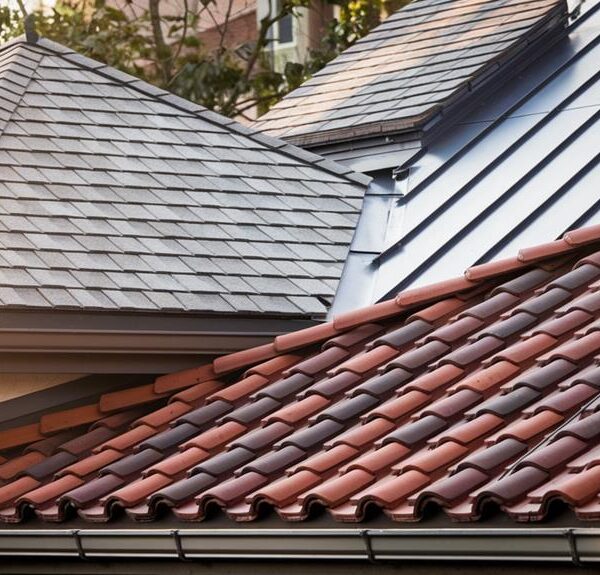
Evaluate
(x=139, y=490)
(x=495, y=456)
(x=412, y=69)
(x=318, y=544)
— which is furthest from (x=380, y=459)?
(x=412, y=69)

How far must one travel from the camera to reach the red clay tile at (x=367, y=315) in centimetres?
786

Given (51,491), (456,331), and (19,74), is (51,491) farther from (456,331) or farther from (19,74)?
(19,74)

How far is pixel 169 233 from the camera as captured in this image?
28.0 ft

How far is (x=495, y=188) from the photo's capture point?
924 centimetres

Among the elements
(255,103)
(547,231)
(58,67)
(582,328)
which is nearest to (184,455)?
(582,328)

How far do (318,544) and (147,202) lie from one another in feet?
11.9

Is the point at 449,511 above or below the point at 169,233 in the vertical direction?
below

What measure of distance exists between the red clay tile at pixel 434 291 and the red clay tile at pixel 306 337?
0.42 meters

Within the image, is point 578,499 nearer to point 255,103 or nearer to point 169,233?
point 169,233

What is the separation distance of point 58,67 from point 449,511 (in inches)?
236

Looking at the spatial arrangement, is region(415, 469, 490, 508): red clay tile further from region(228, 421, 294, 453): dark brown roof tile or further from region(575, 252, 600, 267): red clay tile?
region(575, 252, 600, 267): red clay tile

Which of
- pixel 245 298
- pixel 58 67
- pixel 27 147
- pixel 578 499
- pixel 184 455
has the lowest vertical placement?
pixel 578 499

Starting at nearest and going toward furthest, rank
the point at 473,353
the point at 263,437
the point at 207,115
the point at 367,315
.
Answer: the point at 473,353, the point at 263,437, the point at 367,315, the point at 207,115

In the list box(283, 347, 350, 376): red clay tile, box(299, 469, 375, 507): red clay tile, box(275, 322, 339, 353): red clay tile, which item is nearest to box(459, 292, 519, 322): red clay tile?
box(283, 347, 350, 376): red clay tile
